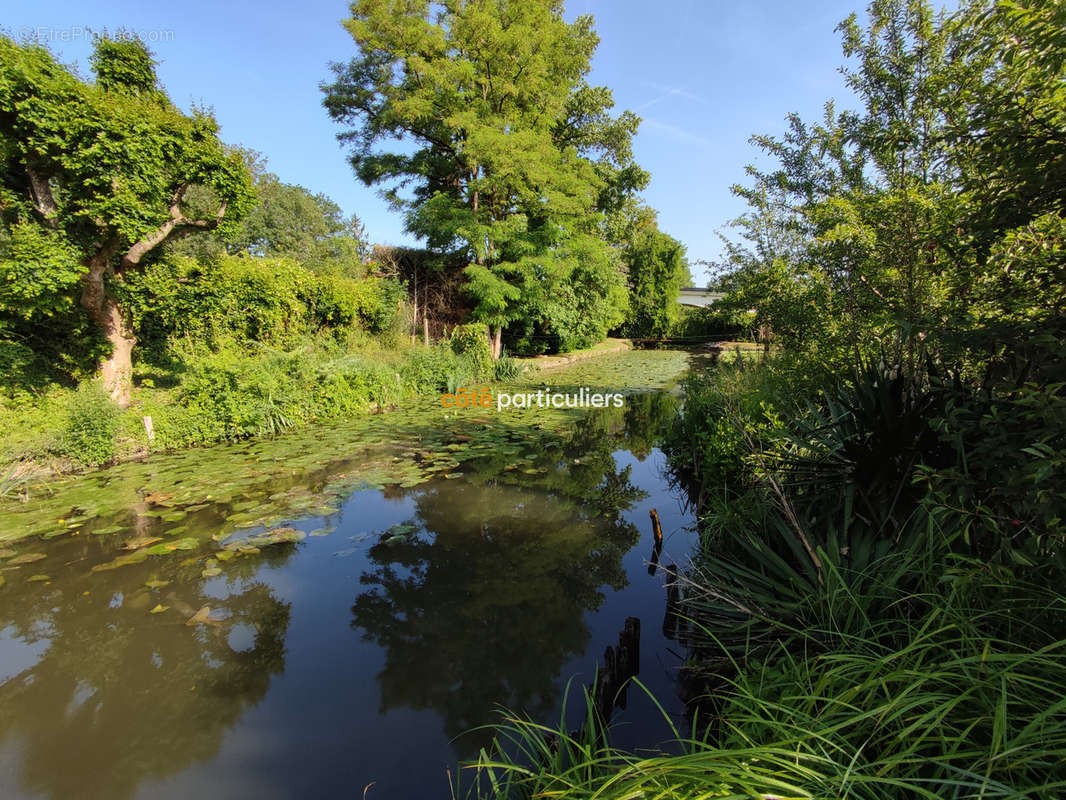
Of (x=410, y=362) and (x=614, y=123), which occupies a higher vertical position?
(x=614, y=123)

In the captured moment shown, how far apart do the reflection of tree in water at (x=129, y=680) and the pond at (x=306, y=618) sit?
0.5 inches

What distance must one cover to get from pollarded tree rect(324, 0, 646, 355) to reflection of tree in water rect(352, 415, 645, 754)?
927 cm

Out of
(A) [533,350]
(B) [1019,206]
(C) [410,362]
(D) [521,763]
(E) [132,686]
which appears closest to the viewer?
(B) [1019,206]

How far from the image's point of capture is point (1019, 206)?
1863 millimetres

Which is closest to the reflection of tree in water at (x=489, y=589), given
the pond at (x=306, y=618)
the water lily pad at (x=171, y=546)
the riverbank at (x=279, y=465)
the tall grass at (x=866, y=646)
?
the pond at (x=306, y=618)

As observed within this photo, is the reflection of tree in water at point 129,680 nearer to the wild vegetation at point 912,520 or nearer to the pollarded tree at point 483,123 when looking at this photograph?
the wild vegetation at point 912,520

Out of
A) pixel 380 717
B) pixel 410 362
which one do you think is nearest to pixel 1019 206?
pixel 380 717

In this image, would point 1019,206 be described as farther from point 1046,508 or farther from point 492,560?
point 492,560

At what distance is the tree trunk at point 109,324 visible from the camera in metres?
6.68

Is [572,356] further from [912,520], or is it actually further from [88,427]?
[912,520]

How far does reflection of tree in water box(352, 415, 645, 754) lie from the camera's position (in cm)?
273

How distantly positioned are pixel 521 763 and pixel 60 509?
5804 mm

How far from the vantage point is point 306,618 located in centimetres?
340

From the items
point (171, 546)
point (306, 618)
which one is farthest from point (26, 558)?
point (306, 618)
